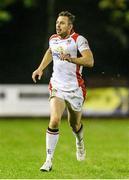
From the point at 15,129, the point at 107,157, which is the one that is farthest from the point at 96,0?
the point at 107,157

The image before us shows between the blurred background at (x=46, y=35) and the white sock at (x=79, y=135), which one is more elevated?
the white sock at (x=79, y=135)

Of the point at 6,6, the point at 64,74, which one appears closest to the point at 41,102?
the point at 6,6

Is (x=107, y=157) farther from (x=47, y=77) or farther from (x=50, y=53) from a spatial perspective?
(x=47, y=77)

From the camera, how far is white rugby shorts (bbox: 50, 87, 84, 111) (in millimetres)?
12711

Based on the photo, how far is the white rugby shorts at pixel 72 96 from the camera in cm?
1271

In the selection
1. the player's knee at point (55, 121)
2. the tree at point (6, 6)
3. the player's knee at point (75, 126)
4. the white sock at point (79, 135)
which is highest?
the player's knee at point (55, 121)

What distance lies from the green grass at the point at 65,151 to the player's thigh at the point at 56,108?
0.89 metres

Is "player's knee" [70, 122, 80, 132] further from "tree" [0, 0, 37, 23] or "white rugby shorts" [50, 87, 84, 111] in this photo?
"tree" [0, 0, 37, 23]

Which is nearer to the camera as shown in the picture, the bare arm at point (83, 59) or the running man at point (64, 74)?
the bare arm at point (83, 59)

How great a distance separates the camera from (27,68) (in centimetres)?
3306

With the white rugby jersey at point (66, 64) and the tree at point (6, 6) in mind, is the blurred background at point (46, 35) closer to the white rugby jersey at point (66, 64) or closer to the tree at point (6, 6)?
the tree at point (6, 6)

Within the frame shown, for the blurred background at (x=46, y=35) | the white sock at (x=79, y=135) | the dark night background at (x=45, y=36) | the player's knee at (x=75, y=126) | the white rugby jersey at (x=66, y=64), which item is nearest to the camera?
the white rugby jersey at (x=66, y=64)

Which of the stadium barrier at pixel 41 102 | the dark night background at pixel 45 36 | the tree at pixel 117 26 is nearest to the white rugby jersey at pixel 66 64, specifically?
the stadium barrier at pixel 41 102

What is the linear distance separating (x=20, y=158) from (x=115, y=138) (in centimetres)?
608
